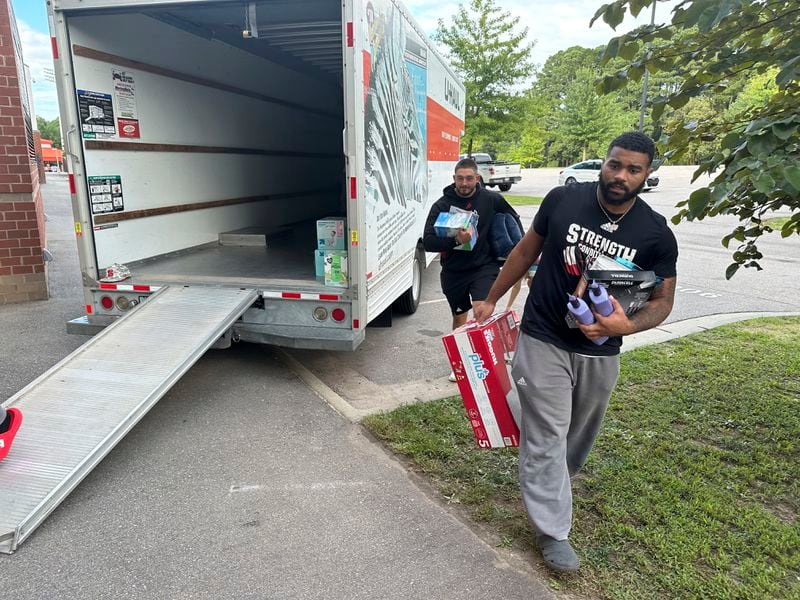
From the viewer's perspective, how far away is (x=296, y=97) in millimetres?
9555

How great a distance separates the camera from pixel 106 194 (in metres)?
4.95

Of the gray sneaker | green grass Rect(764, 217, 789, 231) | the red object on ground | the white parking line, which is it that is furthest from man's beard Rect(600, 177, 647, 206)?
the white parking line

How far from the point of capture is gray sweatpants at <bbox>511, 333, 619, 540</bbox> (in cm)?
268

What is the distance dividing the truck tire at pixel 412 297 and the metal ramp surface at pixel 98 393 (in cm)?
259

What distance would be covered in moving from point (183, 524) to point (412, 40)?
195 inches

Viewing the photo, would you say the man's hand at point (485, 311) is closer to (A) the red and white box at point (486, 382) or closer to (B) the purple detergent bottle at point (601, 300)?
(A) the red and white box at point (486, 382)

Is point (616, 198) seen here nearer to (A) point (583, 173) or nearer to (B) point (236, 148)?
(B) point (236, 148)

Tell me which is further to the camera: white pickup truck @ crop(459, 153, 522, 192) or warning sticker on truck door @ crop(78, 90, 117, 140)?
white pickup truck @ crop(459, 153, 522, 192)

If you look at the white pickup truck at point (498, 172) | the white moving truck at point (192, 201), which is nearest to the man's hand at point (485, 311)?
the white moving truck at point (192, 201)

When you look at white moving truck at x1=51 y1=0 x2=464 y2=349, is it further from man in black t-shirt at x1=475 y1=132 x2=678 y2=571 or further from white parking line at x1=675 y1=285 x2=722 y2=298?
white parking line at x1=675 y1=285 x2=722 y2=298

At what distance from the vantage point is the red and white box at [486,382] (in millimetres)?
3023

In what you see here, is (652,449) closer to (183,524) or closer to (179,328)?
(183,524)

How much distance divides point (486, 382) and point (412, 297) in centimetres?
410

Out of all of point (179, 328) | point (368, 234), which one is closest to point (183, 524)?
point (179, 328)
